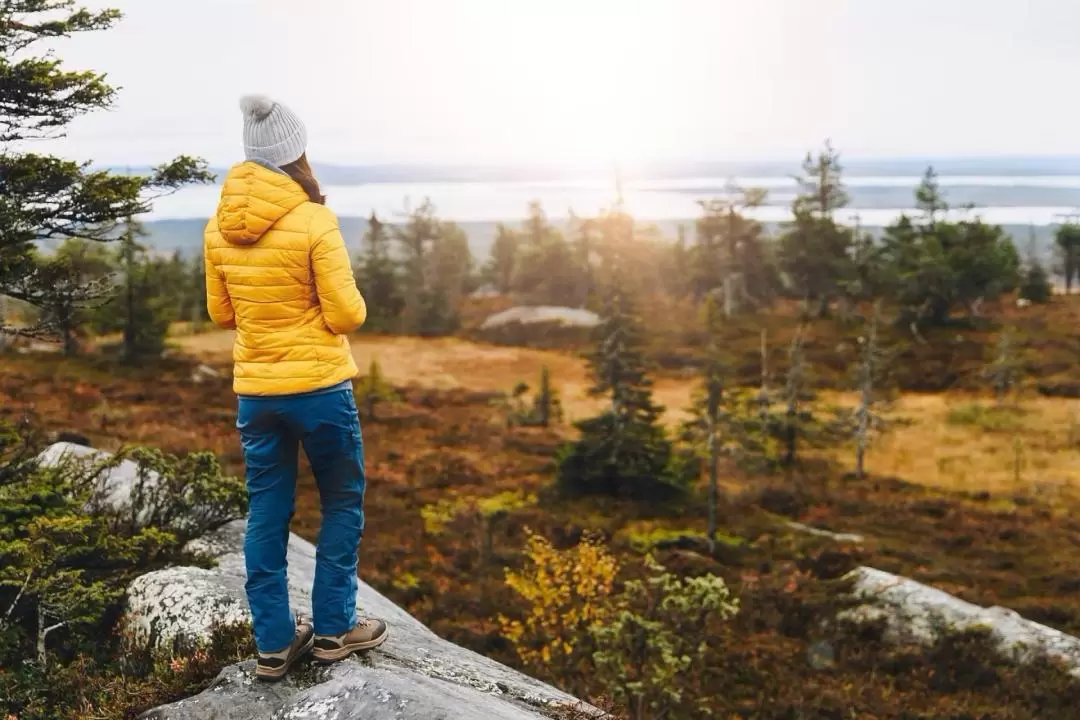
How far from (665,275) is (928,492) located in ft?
164

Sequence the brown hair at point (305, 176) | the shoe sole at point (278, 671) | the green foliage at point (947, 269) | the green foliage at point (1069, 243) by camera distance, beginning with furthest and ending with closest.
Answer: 1. the green foliage at point (1069, 243)
2. the green foliage at point (947, 269)
3. the shoe sole at point (278, 671)
4. the brown hair at point (305, 176)

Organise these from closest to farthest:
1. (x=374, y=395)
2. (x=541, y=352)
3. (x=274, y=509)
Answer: (x=274, y=509) < (x=374, y=395) < (x=541, y=352)

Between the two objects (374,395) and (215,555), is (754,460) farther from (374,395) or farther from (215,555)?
(215,555)

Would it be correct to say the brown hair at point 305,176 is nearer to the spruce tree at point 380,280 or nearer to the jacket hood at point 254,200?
the jacket hood at point 254,200

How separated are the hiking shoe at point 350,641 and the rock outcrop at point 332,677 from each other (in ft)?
0.22

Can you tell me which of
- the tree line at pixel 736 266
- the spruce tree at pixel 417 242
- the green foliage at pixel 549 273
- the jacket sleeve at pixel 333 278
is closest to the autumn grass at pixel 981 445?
the tree line at pixel 736 266

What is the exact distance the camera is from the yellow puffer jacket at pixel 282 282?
179 inches

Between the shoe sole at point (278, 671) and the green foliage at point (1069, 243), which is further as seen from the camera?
the green foliage at point (1069, 243)

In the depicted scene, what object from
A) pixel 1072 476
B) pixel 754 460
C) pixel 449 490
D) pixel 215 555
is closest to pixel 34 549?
pixel 215 555

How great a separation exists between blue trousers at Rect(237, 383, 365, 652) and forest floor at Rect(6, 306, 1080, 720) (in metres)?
5.79

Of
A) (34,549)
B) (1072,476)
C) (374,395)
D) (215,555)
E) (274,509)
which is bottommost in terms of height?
(1072,476)

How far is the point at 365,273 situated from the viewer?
62094mm

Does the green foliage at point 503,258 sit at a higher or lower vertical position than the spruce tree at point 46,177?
lower

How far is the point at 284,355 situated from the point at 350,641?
1811 mm
